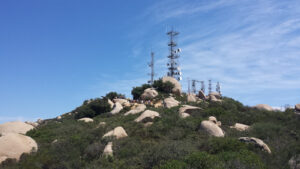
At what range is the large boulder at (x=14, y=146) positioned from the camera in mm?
17989

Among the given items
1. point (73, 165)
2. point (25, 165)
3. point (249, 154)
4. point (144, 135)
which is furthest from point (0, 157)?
point (249, 154)

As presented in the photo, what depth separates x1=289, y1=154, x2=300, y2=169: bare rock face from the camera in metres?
13.8

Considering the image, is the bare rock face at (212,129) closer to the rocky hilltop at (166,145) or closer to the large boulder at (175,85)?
the rocky hilltop at (166,145)

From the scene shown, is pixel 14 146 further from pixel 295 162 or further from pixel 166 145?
pixel 295 162

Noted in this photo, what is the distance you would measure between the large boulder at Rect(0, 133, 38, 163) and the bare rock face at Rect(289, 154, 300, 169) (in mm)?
16927

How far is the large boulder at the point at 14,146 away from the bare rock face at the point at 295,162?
16.9 meters

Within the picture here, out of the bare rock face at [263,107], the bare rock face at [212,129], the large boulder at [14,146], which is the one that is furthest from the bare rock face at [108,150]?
the bare rock face at [263,107]

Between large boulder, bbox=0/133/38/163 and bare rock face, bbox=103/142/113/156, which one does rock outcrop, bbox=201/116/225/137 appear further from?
large boulder, bbox=0/133/38/163

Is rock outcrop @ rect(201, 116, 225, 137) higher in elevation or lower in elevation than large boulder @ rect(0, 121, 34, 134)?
higher

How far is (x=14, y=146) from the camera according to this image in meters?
18.5

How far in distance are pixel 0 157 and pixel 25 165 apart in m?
3.37

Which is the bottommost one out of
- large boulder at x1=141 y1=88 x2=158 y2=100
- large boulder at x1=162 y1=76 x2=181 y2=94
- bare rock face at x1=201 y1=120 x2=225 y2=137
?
bare rock face at x1=201 y1=120 x2=225 y2=137

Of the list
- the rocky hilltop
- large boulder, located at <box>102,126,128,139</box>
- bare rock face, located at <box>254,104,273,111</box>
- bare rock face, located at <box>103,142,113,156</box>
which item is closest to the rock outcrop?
the rocky hilltop

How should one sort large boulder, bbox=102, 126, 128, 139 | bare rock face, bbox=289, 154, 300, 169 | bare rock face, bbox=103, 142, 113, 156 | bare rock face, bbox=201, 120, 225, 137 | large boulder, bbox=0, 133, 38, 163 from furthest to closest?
large boulder, bbox=102, 126, 128, 139, bare rock face, bbox=201, 120, 225, 137, large boulder, bbox=0, 133, 38, 163, bare rock face, bbox=103, 142, 113, 156, bare rock face, bbox=289, 154, 300, 169
